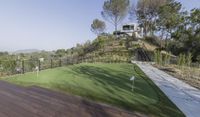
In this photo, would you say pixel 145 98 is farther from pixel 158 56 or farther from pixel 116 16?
pixel 116 16

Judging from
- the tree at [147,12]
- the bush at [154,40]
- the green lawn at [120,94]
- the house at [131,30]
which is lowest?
the green lawn at [120,94]

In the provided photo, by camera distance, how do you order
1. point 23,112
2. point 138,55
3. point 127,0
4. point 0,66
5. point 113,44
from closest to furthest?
point 23,112 → point 0,66 → point 138,55 → point 113,44 → point 127,0

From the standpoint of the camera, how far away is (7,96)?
22.4 feet

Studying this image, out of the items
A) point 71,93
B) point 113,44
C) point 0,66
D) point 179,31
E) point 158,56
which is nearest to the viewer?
point 71,93

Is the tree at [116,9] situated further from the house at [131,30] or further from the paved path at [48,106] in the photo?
the paved path at [48,106]

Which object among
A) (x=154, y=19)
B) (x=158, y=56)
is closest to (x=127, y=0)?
(x=154, y=19)

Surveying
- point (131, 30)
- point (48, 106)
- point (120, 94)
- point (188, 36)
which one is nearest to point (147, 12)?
point (131, 30)

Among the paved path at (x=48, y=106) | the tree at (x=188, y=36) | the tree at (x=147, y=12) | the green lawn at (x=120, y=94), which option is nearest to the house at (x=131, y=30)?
the tree at (x=147, y=12)

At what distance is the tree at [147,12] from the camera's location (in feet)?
113

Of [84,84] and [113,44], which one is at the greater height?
[113,44]

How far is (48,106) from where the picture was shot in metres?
5.84

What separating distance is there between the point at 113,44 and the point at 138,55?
23.6 ft

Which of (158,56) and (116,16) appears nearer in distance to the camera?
(158,56)

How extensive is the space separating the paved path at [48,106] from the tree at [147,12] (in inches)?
1181
